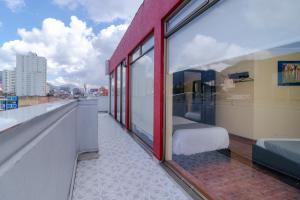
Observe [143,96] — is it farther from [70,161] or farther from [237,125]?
[70,161]

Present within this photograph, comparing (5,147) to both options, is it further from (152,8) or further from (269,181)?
(152,8)

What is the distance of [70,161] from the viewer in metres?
2.39

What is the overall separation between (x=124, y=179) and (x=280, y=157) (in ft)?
7.14

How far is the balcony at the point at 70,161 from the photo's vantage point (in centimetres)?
63

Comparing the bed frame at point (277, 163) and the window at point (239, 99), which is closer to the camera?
the window at point (239, 99)

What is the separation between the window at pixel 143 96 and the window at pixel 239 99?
0.67 metres

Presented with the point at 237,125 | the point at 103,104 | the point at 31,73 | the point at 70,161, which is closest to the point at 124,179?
the point at 70,161

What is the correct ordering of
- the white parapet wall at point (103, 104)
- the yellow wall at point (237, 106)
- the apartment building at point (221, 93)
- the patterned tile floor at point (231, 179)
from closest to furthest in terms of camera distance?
the apartment building at point (221, 93)
the patterned tile floor at point (231, 179)
the yellow wall at point (237, 106)
the white parapet wall at point (103, 104)

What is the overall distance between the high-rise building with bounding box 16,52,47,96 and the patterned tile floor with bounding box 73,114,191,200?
1367 mm

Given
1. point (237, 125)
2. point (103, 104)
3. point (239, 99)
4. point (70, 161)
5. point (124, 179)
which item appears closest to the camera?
point (70, 161)

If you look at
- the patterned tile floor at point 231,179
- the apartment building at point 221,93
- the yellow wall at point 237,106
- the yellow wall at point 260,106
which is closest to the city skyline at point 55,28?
the apartment building at point 221,93

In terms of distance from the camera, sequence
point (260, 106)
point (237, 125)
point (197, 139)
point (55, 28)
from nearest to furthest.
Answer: point (197, 139)
point (260, 106)
point (237, 125)
point (55, 28)

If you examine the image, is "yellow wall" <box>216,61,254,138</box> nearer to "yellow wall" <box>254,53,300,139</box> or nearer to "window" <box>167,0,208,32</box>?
"yellow wall" <box>254,53,300,139</box>

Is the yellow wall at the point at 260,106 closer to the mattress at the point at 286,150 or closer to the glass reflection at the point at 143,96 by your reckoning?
the mattress at the point at 286,150
